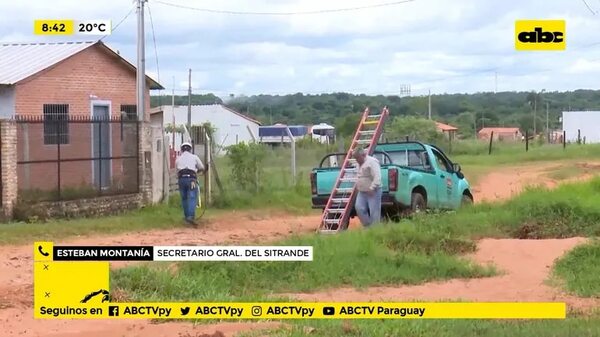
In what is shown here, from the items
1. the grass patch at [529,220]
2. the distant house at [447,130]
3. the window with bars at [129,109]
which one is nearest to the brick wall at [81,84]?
the window with bars at [129,109]

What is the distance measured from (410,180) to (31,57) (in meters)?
12.4

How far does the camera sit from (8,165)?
55.3 ft

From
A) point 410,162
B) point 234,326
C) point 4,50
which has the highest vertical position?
point 4,50

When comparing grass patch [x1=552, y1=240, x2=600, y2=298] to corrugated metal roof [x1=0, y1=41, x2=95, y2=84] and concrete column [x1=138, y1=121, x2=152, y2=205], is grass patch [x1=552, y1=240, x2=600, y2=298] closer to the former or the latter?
concrete column [x1=138, y1=121, x2=152, y2=205]

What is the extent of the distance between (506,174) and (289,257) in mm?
23726

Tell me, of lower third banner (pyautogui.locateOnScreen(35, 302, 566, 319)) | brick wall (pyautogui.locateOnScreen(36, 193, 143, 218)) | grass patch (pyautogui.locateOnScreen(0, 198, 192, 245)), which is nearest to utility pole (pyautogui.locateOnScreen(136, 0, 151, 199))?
brick wall (pyautogui.locateOnScreen(36, 193, 143, 218))

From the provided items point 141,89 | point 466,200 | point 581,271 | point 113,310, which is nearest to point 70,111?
point 141,89

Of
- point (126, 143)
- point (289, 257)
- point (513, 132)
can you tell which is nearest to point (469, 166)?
point (126, 143)

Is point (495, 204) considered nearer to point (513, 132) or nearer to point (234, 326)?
point (234, 326)

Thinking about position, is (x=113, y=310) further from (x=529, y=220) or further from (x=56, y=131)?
(x=56, y=131)

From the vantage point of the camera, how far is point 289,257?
10.7 m

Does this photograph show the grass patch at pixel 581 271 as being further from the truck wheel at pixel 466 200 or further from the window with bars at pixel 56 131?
the window with bars at pixel 56 131

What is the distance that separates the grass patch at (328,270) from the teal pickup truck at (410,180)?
2.93m

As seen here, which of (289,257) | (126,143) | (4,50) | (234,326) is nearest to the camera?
(234,326)
